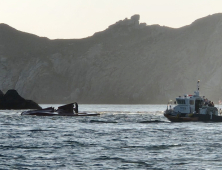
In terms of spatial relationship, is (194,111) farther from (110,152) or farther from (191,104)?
(110,152)

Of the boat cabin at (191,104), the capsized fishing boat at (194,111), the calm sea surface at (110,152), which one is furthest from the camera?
the boat cabin at (191,104)

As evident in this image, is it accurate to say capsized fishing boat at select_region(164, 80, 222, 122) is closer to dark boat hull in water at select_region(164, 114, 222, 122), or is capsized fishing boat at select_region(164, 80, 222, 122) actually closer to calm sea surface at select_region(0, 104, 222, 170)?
dark boat hull in water at select_region(164, 114, 222, 122)

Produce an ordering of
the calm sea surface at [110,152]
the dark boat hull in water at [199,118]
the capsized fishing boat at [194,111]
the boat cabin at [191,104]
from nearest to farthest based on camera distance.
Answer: the calm sea surface at [110,152], the dark boat hull in water at [199,118], the capsized fishing boat at [194,111], the boat cabin at [191,104]

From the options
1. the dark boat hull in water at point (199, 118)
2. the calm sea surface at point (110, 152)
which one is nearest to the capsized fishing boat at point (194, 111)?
the dark boat hull in water at point (199, 118)

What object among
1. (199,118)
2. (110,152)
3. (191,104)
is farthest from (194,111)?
(110,152)

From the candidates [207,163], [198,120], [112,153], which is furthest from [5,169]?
[198,120]

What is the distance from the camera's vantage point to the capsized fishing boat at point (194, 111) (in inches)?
4594

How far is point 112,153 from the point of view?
57.1 meters

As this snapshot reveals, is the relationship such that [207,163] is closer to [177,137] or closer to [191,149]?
[191,149]

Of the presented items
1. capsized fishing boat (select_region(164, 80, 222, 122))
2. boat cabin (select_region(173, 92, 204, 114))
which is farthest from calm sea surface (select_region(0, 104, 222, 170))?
boat cabin (select_region(173, 92, 204, 114))

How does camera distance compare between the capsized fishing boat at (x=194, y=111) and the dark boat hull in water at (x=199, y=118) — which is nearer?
the dark boat hull in water at (x=199, y=118)

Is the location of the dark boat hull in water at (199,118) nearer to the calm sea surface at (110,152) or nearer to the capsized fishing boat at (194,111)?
the capsized fishing boat at (194,111)

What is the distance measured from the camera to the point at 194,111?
119250 mm

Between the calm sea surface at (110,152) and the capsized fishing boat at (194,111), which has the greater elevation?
the capsized fishing boat at (194,111)
